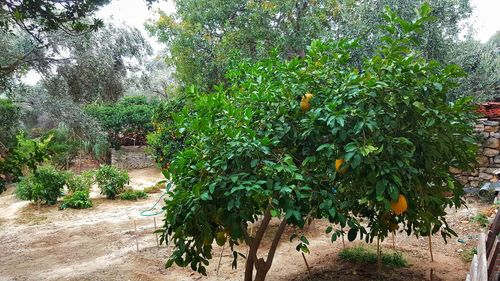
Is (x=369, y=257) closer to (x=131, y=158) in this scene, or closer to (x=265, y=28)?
(x=265, y=28)

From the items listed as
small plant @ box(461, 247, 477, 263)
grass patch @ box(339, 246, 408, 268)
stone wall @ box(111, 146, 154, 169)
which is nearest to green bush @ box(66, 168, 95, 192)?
stone wall @ box(111, 146, 154, 169)

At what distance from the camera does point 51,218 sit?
7.91 metres

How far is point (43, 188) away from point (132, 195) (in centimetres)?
205

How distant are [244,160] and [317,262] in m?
2.76

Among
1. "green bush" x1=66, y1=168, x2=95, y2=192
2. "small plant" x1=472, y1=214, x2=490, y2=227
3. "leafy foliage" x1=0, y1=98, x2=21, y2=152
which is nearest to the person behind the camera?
"small plant" x1=472, y1=214, x2=490, y2=227

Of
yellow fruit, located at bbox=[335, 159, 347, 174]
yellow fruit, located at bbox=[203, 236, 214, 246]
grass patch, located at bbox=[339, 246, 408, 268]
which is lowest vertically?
grass patch, located at bbox=[339, 246, 408, 268]

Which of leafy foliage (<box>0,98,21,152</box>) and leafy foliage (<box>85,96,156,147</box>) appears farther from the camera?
leafy foliage (<box>85,96,156,147</box>)

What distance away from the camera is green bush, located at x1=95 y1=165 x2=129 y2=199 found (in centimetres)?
961

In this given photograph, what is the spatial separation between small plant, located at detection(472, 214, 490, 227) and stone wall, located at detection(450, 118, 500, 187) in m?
1.22

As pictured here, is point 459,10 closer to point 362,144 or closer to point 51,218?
point 362,144

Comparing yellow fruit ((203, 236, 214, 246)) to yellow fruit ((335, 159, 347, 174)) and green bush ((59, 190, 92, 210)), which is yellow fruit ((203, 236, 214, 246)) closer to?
yellow fruit ((335, 159, 347, 174))

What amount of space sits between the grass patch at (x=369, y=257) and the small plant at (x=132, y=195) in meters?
6.51

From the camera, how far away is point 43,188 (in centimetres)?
881

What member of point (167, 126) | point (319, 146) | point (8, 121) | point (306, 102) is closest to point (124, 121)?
point (8, 121)
